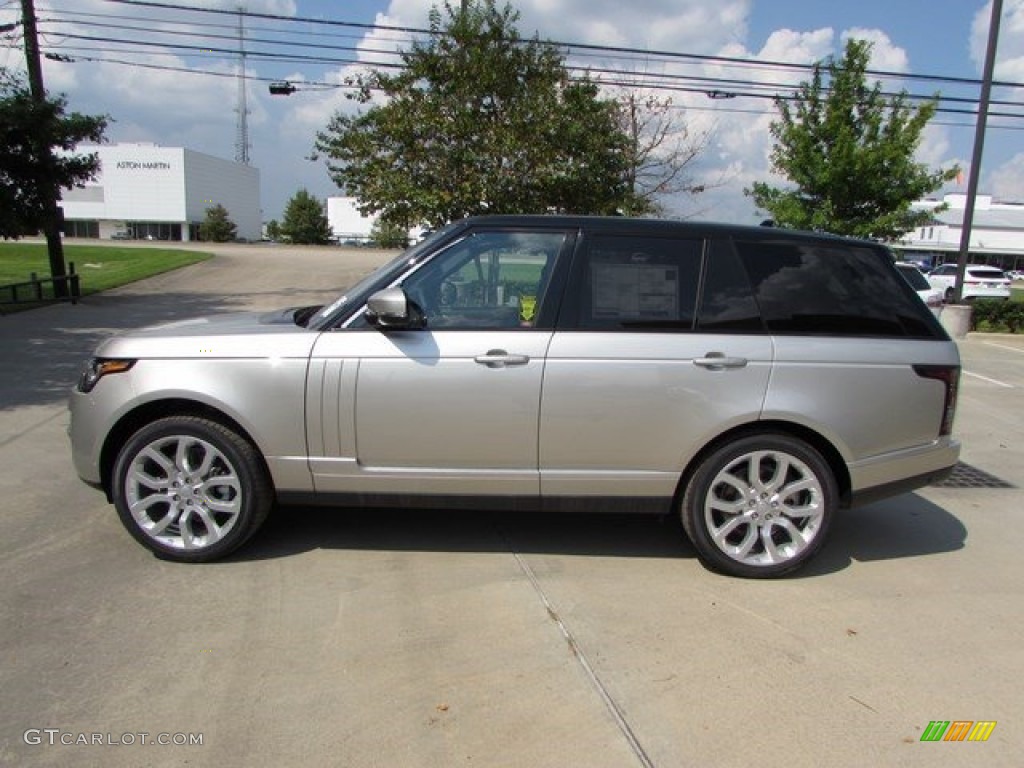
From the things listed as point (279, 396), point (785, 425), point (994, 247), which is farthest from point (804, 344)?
point (994, 247)

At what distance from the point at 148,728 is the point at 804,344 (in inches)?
133

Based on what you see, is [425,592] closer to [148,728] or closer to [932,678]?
[148,728]

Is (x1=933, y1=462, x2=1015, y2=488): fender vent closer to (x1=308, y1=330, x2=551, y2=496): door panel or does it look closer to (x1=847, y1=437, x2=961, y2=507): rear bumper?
(x1=847, y1=437, x2=961, y2=507): rear bumper

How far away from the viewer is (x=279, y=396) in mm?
3832

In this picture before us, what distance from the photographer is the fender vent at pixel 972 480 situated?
5.86 metres

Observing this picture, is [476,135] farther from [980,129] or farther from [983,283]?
[983,283]

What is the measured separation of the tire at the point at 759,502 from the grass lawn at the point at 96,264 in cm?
1541

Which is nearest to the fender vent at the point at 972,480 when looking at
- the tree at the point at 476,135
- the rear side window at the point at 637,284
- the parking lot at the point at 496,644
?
the parking lot at the point at 496,644

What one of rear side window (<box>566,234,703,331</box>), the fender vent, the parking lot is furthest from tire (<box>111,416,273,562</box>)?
the fender vent

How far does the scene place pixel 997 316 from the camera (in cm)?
1756

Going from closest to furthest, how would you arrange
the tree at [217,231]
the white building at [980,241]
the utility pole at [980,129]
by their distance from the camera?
1. the utility pole at [980,129]
2. the tree at [217,231]
3. the white building at [980,241]

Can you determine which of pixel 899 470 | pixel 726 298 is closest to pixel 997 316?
pixel 899 470

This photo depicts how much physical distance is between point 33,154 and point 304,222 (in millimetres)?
58959
